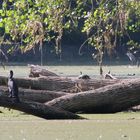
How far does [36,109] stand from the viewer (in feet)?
49.1

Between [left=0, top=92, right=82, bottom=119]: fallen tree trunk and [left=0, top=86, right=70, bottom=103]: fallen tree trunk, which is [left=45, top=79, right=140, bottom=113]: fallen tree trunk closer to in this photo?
[left=0, top=86, right=70, bottom=103]: fallen tree trunk

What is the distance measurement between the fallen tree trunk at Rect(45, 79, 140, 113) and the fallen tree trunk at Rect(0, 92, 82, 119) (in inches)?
61.2

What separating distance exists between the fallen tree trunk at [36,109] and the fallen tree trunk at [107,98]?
1.55 meters

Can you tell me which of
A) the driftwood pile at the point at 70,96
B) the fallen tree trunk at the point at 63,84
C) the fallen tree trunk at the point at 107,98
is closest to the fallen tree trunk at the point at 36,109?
the driftwood pile at the point at 70,96

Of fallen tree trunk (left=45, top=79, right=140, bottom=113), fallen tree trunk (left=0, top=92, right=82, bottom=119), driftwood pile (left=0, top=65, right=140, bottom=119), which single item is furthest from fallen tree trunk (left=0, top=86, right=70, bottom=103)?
Result: fallen tree trunk (left=0, top=92, right=82, bottom=119)

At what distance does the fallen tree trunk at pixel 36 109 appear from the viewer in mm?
14792

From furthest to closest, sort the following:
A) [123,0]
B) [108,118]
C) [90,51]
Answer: [90,51]
[108,118]
[123,0]

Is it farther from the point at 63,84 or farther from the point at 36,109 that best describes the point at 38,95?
the point at 36,109

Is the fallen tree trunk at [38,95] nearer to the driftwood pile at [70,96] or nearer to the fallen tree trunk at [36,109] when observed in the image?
the driftwood pile at [70,96]

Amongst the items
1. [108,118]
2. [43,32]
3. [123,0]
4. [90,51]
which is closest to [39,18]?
[43,32]

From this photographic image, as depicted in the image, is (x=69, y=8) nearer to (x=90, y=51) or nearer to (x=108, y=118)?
(x=108, y=118)

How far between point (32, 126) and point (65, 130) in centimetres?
90

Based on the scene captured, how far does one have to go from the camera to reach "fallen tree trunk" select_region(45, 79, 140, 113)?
17125mm

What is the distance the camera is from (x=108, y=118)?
53.4ft
